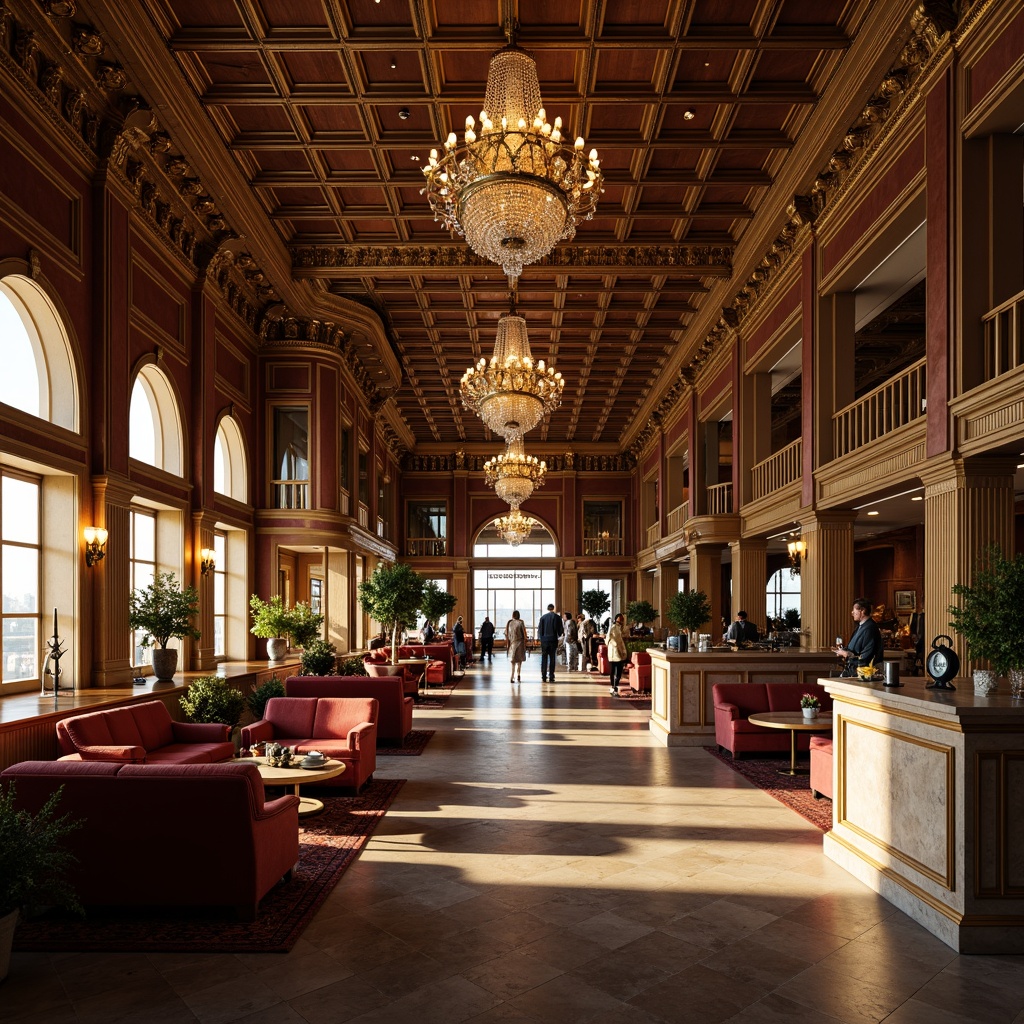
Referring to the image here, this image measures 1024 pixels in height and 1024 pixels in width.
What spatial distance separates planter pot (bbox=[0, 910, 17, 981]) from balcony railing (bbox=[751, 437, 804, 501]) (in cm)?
975

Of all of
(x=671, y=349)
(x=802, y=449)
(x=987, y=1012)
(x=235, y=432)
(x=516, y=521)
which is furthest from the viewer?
(x=516, y=521)

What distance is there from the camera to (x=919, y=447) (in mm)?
7758

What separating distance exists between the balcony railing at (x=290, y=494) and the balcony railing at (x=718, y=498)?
712 centimetres

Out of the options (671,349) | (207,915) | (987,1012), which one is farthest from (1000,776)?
(671,349)

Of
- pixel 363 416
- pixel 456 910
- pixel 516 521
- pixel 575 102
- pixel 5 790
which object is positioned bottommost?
pixel 456 910

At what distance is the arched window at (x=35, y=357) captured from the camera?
7516mm

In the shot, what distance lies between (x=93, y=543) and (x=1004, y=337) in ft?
26.1

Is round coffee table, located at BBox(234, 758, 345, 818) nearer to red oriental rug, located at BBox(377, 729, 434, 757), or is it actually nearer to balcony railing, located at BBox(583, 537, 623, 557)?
red oriental rug, located at BBox(377, 729, 434, 757)

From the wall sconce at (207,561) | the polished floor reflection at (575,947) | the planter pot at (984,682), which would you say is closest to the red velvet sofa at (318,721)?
the polished floor reflection at (575,947)

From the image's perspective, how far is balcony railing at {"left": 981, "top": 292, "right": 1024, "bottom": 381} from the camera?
6.37 metres

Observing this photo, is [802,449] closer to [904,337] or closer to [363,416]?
[904,337]

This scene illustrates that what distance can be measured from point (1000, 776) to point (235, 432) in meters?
12.1

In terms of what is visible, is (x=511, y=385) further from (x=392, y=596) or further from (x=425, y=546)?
(x=425, y=546)

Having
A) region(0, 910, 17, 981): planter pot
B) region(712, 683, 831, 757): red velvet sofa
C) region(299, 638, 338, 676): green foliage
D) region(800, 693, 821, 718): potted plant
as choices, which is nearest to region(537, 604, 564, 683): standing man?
region(299, 638, 338, 676): green foliage
